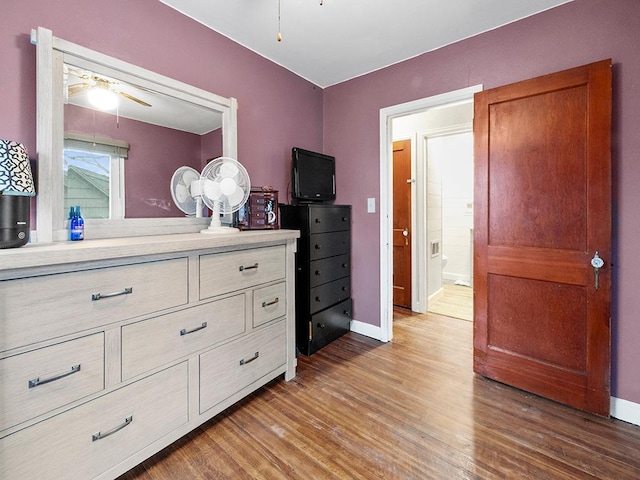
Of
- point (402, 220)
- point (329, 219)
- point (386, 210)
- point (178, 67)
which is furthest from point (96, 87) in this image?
point (402, 220)

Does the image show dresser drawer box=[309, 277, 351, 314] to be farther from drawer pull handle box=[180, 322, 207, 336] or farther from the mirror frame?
the mirror frame

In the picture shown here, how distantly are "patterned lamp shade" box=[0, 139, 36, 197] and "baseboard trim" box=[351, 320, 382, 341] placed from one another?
2.57 metres

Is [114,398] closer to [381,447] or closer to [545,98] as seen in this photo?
[381,447]

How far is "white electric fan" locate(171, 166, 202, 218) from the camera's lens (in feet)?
6.33

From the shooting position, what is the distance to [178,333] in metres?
1.44

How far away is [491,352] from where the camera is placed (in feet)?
7.00

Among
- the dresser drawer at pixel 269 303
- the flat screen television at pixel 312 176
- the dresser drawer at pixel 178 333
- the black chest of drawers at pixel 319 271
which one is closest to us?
the dresser drawer at pixel 178 333

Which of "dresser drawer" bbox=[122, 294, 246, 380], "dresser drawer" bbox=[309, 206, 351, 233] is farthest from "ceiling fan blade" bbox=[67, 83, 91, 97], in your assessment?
"dresser drawer" bbox=[309, 206, 351, 233]

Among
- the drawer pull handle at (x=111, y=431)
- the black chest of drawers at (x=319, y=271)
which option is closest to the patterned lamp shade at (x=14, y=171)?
the drawer pull handle at (x=111, y=431)

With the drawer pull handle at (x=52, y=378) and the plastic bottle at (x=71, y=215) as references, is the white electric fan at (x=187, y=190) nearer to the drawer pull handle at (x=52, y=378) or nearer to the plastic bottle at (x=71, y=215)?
the plastic bottle at (x=71, y=215)

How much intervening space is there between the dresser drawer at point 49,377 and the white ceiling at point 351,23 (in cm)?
200

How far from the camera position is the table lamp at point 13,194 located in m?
1.13

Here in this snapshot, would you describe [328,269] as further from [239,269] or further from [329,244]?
[239,269]

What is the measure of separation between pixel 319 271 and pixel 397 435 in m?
1.29
